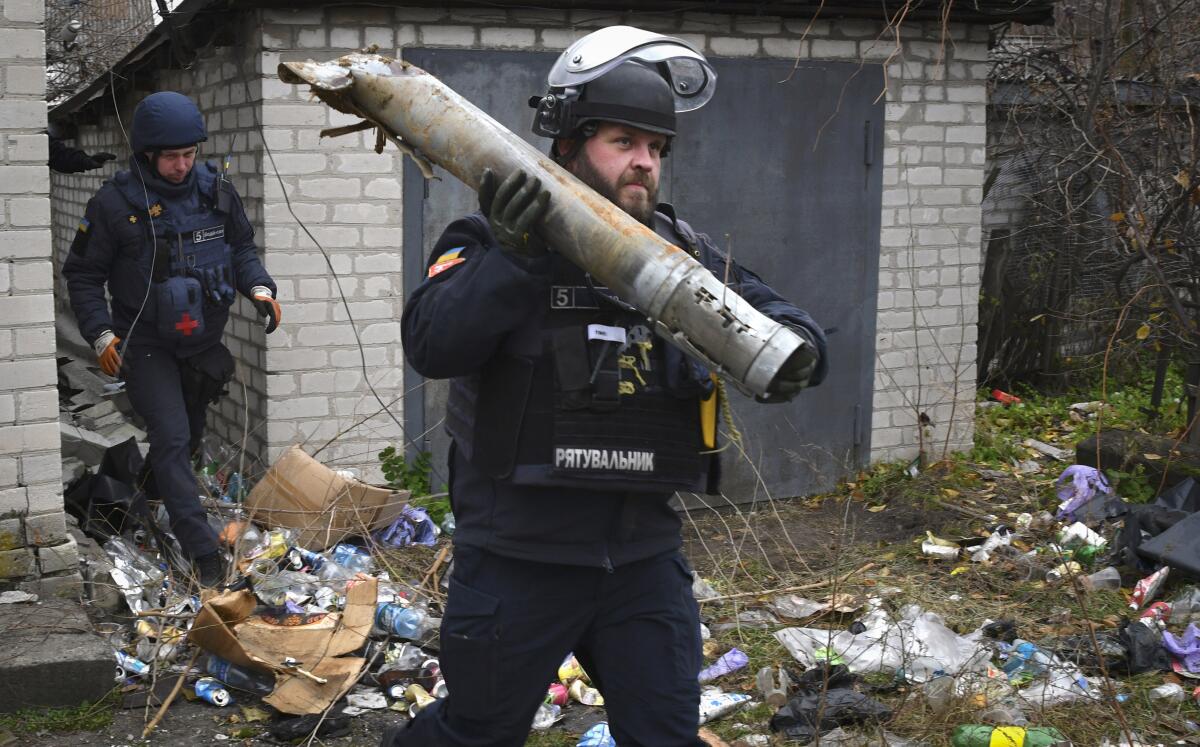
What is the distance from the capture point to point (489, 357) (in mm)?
2658

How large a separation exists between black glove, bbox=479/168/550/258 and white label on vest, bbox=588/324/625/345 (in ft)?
0.79

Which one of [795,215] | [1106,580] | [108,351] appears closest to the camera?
[108,351]

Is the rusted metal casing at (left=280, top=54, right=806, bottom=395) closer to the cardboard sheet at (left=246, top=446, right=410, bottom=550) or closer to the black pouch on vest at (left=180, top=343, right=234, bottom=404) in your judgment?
the black pouch on vest at (left=180, top=343, right=234, bottom=404)

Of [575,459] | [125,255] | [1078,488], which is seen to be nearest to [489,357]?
[575,459]

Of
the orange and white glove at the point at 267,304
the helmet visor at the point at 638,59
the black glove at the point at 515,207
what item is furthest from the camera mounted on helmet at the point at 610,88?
the orange and white glove at the point at 267,304

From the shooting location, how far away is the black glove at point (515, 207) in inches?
97.0

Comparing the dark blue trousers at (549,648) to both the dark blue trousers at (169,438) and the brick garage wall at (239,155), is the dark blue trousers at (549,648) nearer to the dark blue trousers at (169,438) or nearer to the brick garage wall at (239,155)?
the dark blue trousers at (169,438)

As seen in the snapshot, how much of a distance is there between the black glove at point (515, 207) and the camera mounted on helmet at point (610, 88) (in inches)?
10.8

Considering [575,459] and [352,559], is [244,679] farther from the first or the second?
→ [575,459]

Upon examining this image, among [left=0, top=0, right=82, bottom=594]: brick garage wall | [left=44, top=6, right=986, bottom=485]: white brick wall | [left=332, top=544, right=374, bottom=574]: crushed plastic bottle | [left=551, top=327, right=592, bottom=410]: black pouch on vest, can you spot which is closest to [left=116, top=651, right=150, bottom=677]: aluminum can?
[left=0, top=0, right=82, bottom=594]: brick garage wall

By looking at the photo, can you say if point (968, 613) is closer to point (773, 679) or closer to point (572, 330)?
point (773, 679)

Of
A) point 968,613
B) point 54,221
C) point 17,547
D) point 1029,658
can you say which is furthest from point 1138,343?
point 54,221

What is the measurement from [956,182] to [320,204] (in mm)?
3847

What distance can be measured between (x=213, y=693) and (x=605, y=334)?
2362 mm
